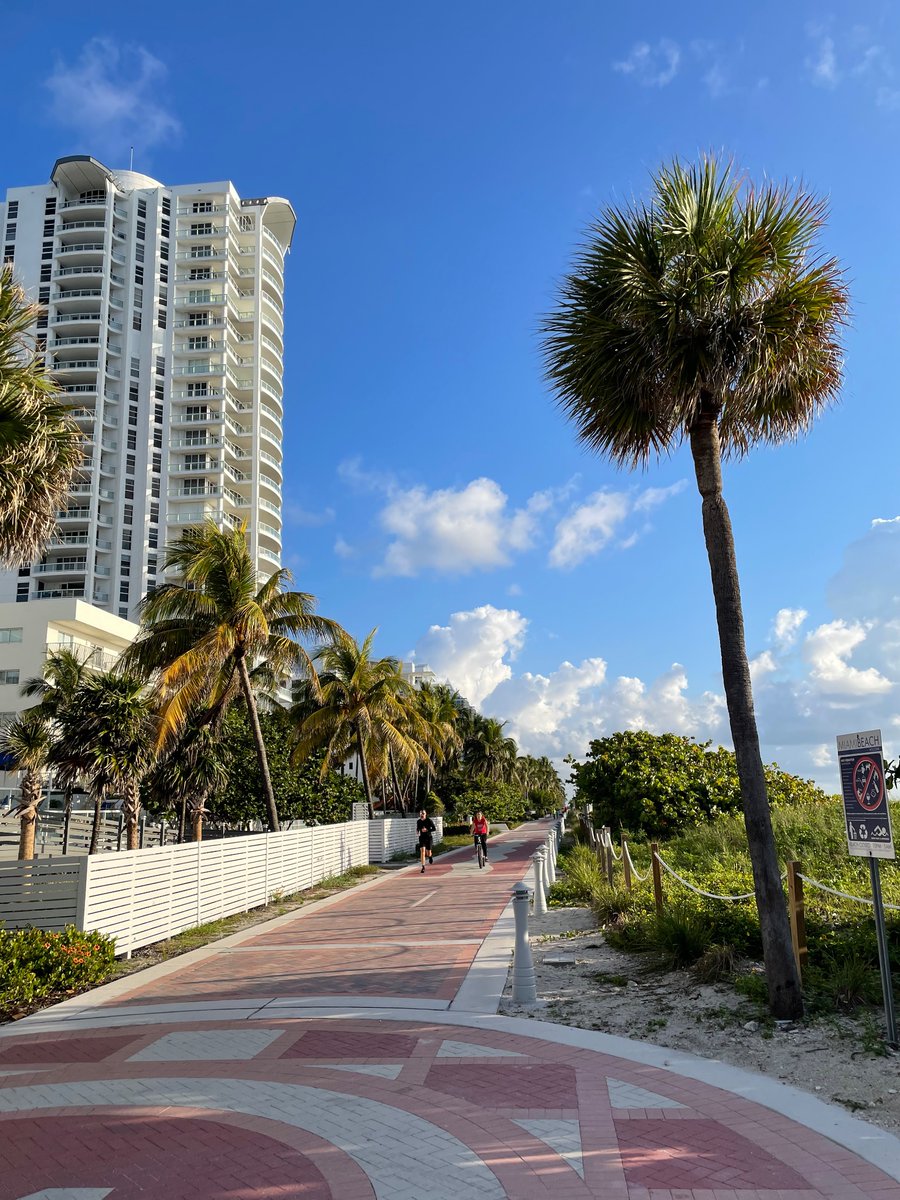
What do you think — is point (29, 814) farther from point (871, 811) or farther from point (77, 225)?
point (77, 225)

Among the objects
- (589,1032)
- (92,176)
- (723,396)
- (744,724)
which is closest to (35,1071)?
(589,1032)

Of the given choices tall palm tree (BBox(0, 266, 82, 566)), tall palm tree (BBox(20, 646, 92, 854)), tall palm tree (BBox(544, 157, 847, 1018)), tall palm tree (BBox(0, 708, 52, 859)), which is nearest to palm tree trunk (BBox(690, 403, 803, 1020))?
tall palm tree (BBox(544, 157, 847, 1018))

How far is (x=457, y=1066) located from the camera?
22.1ft

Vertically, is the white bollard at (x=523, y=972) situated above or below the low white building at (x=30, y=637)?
below

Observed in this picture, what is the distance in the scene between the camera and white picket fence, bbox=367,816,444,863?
32.4 m

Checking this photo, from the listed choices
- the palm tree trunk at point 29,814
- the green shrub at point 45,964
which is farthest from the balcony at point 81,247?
the green shrub at point 45,964

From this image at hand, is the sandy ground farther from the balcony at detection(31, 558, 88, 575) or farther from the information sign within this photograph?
the balcony at detection(31, 558, 88, 575)

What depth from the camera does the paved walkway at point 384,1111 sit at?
4.67 meters

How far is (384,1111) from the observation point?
18.9 feet

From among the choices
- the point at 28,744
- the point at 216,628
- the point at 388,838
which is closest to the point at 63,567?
the point at 28,744

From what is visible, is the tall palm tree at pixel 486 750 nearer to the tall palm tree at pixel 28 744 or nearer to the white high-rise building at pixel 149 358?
the white high-rise building at pixel 149 358

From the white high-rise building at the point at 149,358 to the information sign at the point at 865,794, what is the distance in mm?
73450

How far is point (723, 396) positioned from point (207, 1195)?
26.2ft

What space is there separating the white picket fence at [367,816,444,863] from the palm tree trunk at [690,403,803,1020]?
82.3 feet
